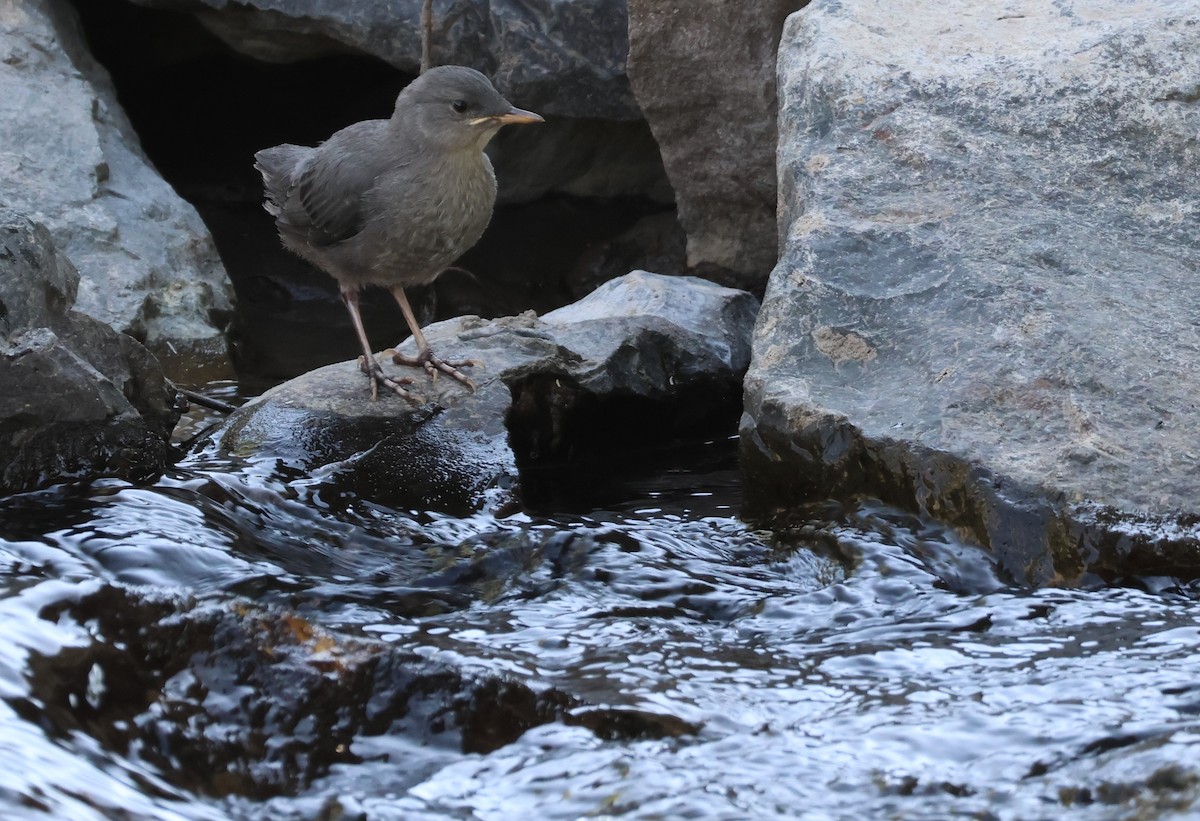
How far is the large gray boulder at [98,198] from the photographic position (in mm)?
6633

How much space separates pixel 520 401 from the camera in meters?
4.70

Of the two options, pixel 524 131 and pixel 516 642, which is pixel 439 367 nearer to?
pixel 516 642

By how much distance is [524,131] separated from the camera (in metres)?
A: 7.99

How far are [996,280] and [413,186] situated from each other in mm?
Answer: 2064

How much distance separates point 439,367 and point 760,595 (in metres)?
1.62

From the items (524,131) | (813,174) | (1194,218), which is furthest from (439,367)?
(524,131)

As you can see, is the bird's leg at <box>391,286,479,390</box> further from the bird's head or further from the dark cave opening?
the dark cave opening

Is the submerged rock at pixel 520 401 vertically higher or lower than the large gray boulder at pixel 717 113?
lower

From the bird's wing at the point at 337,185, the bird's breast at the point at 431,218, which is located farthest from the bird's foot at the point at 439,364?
the bird's wing at the point at 337,185

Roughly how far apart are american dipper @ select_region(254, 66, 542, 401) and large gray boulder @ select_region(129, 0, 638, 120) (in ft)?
7.38

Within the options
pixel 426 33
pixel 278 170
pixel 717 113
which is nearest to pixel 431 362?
pixel 278 170

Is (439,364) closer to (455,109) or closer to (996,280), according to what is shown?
(455,109)

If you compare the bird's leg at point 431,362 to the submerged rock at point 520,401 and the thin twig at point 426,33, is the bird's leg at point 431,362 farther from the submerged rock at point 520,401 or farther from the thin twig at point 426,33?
the thin twig at point 426,33

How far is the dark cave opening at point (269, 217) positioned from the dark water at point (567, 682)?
3394mm
